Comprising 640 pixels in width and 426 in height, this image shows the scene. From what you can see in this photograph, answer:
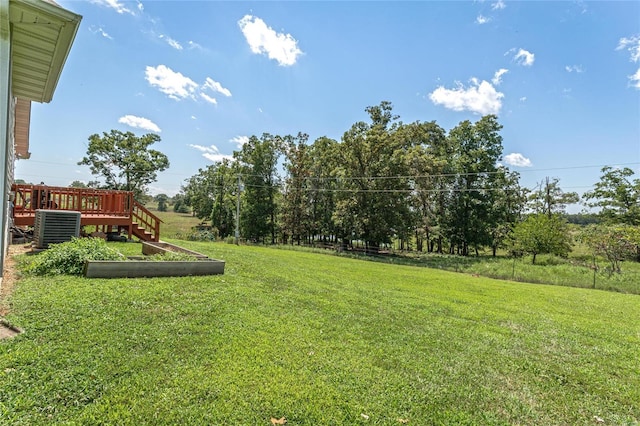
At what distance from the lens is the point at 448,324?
4910mm

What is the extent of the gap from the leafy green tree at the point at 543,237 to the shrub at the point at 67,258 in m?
27.0

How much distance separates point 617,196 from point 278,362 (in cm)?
3727

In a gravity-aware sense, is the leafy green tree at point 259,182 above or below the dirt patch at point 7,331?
above

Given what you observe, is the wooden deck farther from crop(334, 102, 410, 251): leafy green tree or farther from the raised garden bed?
crop(334, 102, 410, 251): leafy green tree

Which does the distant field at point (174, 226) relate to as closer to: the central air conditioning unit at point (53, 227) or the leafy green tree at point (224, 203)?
the leafy green tree at point (224, 203)

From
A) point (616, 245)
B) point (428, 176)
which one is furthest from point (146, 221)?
point (616, 245)

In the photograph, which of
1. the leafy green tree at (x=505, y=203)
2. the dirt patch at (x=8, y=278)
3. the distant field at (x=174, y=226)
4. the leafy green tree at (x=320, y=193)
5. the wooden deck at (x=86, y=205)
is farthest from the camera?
the leafy green tree at (x=320, y=193)

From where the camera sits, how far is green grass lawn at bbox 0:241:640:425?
87.0 inches

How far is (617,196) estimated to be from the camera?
89.7 ft

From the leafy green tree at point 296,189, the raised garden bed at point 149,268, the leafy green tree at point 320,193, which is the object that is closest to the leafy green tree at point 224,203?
the leafy green tree at point 296,189

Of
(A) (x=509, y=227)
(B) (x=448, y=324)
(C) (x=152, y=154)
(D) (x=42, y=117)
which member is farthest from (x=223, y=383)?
(A) (x=509, y=227)

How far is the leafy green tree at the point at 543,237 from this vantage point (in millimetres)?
22720

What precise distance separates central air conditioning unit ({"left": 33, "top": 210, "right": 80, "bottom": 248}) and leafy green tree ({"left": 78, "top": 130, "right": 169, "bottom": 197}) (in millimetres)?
20759

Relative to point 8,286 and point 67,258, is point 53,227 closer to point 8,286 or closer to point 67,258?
point 67,258
